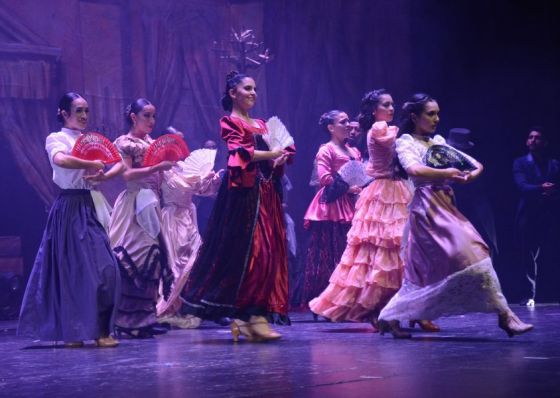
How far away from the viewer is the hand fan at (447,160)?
17.6 ft

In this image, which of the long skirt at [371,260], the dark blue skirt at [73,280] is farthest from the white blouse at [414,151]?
the dark blue skirt at [73,280]

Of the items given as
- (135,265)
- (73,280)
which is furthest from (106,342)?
(135,265)

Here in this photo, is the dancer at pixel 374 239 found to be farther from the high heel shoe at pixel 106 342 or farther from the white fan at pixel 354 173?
the high heel shoe at pixel 106 342

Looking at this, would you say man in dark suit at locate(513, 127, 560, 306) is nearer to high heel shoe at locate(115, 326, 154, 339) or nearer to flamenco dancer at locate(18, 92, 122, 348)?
high heel shoe at locate(115, 326, 154, 339)

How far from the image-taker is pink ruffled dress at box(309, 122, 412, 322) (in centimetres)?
609

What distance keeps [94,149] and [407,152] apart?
5.91ft

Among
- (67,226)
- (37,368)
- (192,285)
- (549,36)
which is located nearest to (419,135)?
(192,285)

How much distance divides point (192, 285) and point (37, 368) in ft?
4.52

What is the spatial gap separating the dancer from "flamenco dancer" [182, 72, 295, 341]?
28.1 inches

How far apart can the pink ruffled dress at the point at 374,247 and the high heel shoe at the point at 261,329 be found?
0.80 m

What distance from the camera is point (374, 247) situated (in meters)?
6.24

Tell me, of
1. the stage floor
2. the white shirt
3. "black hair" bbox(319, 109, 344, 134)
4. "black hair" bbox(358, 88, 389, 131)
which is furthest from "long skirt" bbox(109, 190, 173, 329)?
"black hair" bbox(319, 109, 344, 134)

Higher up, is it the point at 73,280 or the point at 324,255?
the point at 324,255

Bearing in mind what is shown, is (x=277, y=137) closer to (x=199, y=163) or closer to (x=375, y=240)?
(x=375, y=240)
